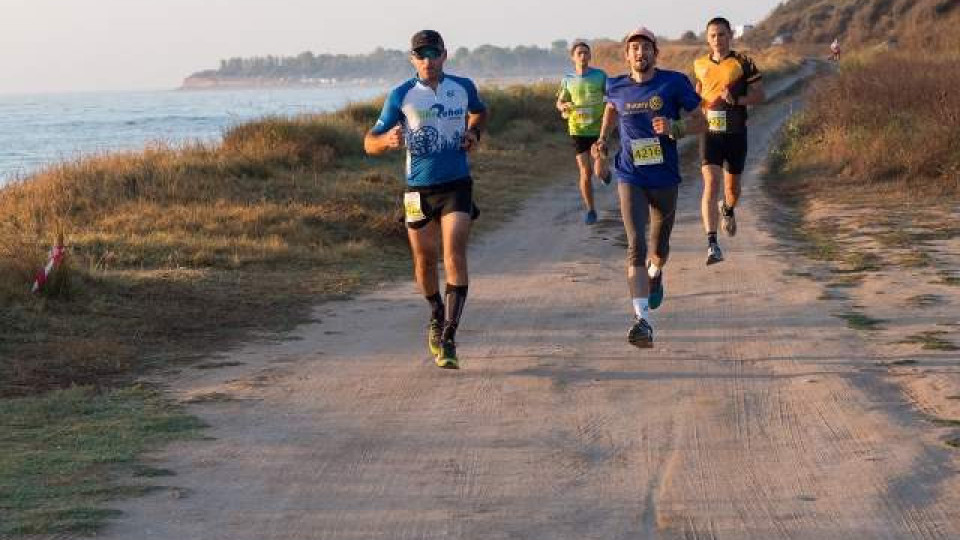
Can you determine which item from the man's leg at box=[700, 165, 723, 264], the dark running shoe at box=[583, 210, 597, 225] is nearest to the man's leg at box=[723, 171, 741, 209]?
the man's leg at box=[700, 165, 723, 264]

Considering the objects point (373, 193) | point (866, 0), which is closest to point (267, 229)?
point (373, 193)

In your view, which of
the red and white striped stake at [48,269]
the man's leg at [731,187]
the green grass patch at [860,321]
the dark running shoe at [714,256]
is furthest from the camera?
the man's leg at [731,187]

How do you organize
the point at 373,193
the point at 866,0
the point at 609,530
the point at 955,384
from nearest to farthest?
the point at 609,530 → the point at 955,384 → the point at 373,193 → the point at 866,0

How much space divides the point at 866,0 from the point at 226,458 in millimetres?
93240

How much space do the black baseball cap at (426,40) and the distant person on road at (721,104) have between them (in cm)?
447

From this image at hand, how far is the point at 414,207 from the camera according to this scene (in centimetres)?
803

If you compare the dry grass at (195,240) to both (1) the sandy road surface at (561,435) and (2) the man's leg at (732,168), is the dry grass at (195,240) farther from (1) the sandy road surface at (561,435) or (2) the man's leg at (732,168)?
(2) the man's leg at (732,168)

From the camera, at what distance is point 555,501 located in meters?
5.30

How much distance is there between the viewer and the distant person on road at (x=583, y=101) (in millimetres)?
14859

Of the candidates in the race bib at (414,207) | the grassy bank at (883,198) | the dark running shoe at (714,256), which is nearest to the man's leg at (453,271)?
the race bib at (414,207)

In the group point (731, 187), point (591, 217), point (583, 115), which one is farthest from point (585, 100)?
point (731, 187)

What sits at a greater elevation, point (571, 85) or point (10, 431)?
point (571, 85)

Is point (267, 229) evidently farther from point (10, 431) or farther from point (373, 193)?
point (10, 431)

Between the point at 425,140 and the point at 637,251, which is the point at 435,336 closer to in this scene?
the point at 425,140
